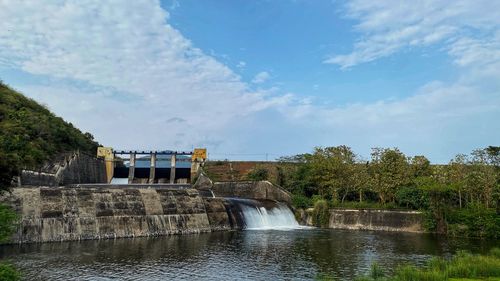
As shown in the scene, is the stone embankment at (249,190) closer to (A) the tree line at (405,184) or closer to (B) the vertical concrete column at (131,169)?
(A) the tree line at (405,184)

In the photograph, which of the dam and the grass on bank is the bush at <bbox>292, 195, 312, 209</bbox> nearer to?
the dam

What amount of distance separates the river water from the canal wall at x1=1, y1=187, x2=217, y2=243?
1.40 m

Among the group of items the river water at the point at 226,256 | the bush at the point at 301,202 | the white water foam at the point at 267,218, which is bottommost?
the river water at the point at 226,256

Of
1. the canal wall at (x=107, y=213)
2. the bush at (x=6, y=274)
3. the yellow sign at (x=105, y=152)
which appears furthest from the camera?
the yellow sign at (x=105, y=152)

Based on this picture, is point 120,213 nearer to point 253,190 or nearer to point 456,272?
point 253,190

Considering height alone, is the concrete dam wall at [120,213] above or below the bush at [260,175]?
below

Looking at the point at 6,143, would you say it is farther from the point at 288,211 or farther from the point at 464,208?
the point at 464,208

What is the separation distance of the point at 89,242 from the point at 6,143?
1040 cm

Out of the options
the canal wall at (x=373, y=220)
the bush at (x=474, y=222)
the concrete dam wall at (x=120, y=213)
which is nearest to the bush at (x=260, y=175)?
the canal wall at (x=373, y=220)

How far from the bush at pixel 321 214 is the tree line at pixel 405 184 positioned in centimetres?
171

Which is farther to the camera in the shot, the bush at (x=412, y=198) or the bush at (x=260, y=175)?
the bush at (x=260, y=175)

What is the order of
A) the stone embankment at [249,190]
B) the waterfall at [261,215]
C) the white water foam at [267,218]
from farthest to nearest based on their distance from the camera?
1. the stone embankment at [249,190]
2. the white water foam at [267,218]
3. the waterfall at [261,215]

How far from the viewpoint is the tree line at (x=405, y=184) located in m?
36.0

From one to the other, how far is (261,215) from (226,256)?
1567cm
